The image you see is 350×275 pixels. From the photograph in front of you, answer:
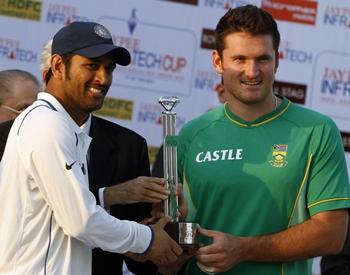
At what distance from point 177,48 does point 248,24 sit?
8.83ft

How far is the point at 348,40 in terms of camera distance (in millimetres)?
6461

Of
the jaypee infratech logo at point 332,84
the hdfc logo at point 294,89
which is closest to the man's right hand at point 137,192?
the hdfc logo at point 294,89

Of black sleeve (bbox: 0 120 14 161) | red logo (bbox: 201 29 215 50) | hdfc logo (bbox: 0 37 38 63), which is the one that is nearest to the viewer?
black sleeve (bbox: 0 120 14 161)

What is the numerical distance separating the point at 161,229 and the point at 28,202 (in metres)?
0.50

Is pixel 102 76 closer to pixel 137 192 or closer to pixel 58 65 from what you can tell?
pixel 58 65

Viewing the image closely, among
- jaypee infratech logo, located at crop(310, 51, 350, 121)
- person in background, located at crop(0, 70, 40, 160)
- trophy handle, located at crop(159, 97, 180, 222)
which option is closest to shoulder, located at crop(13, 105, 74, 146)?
trophy handle, located at crop(159, 97, 180, 222)

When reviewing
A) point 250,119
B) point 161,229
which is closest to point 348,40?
point 250,119

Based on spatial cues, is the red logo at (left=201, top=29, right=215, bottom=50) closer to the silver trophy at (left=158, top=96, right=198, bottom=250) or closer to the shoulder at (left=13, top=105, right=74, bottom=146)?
the silver trophy at (left=158, top=96, right=198, bottom=250)

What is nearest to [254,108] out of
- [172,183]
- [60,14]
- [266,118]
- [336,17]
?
[266,118]

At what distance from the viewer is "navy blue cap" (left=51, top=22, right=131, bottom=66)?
11.1 ft

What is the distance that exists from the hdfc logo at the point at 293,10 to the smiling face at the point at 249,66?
9.04 feet

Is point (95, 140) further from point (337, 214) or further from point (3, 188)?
point (337, 214)

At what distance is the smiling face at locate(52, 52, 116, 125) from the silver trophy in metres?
0.23

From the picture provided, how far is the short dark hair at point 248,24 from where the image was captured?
355 centimetres
